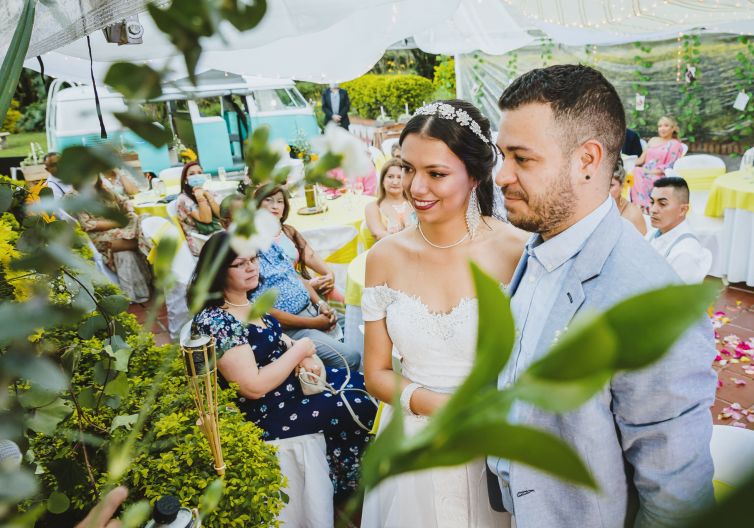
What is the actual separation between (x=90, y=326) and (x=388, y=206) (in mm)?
3867

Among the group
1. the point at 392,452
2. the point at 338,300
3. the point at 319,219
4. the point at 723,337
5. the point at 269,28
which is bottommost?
the point at 723,337

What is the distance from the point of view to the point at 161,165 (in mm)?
9445

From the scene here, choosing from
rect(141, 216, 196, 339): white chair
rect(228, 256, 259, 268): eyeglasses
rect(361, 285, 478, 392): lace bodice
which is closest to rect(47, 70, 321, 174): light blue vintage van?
rect(141, 216, 196, 339): white chair

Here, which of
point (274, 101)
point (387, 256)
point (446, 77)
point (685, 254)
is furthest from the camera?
point (446, 77)

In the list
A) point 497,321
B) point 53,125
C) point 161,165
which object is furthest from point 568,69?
point 53,125

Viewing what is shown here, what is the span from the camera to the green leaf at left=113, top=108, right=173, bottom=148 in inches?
15.3

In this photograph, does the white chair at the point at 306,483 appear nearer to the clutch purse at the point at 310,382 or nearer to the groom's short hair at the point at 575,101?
the clutch purse at the point at 310,382

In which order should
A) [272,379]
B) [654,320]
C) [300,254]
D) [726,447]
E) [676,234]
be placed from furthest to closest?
1. [300,254]
2. [676,234]
3. [272,379]
4. [726,447]
5. [654,320]

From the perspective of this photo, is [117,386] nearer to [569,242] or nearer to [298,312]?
[569,242]

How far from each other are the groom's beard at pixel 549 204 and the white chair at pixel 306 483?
6.14ft

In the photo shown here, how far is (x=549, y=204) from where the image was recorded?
49.4 inches

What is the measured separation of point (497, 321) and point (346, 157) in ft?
0.96

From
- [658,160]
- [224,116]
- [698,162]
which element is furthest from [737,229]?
[224,116]

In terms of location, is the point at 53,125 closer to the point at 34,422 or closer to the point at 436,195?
the point at 436,195
